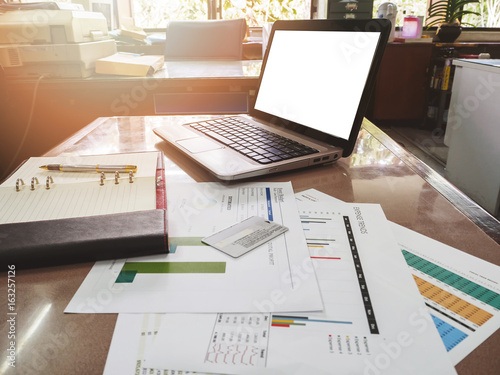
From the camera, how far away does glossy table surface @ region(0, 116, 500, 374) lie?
0.33m

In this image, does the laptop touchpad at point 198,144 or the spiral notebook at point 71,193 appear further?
the laptop touchpad at point 198,144

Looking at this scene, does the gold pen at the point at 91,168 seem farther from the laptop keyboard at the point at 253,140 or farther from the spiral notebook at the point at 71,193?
the laptop keyboard at the point at 253,140

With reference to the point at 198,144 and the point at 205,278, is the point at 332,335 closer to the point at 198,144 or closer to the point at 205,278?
the point at 205,278

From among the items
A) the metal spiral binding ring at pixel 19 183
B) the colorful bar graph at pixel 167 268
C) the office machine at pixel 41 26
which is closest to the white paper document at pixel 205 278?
the colorful bar graph at pixel 167 268

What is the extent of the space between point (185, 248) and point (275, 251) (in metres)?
0.11

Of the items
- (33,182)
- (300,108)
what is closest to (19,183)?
(33,182)

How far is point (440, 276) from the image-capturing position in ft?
1.40

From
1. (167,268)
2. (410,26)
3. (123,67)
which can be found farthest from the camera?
(410,26)

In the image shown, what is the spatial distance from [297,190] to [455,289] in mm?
291

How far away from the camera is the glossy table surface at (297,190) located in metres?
0.33

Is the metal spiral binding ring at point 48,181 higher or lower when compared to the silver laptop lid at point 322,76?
lower

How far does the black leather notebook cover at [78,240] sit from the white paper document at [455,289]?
0.95 feet

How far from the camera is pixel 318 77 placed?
0.81m

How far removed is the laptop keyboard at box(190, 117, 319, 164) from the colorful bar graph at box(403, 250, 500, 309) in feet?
1.04
